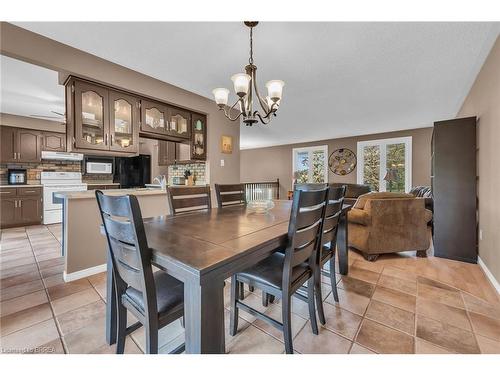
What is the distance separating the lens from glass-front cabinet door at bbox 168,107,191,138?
126 inches

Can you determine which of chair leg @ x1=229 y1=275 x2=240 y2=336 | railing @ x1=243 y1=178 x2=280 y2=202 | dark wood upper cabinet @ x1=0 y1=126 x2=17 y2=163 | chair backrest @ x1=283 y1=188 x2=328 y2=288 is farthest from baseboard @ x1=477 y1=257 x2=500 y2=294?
dark wood upper cabinet @ x1=0 y1=126 x2=17 y2=163

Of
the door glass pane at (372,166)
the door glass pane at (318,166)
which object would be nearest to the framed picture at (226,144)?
the door glass pane at (318,166)

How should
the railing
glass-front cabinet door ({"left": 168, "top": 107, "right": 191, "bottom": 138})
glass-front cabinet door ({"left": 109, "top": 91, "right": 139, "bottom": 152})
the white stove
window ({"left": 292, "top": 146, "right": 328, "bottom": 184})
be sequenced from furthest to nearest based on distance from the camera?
window ({"left": 292, "top": 146, "right": 328, "bottom": 184}) < the railing < the white stove < glass-front cabinet door ({"left": 168, "top": 107, "right": 191, "bottom": 138}) < glass-front cabinet door ({"left": 109, "top": 91, "right": 139, "bottom": 152})

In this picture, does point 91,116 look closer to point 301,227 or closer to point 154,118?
point 154,118

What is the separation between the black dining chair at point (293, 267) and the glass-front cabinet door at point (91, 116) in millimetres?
2252

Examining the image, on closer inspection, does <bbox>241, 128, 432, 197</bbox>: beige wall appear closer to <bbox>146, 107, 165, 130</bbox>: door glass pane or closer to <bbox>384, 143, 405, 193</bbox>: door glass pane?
<bbox>384, 143, 405, 193</bbox>: door glass pane

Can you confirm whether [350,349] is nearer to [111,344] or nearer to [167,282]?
[167,282]

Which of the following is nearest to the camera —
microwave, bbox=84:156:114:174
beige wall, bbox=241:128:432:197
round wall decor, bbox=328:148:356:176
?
microwave, bbox=84:156:114:174

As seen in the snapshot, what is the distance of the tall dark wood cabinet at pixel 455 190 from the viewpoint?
263 centimetres

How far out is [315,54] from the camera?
226 centimetres

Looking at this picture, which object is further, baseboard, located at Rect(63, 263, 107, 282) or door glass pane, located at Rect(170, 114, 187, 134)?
door glass pane, located at Rect(170, 114, 187, 134)

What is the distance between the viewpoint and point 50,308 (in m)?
1.76

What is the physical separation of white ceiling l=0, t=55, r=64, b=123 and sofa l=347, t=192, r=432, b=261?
4.32m

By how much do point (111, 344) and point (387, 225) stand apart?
9.86ft
